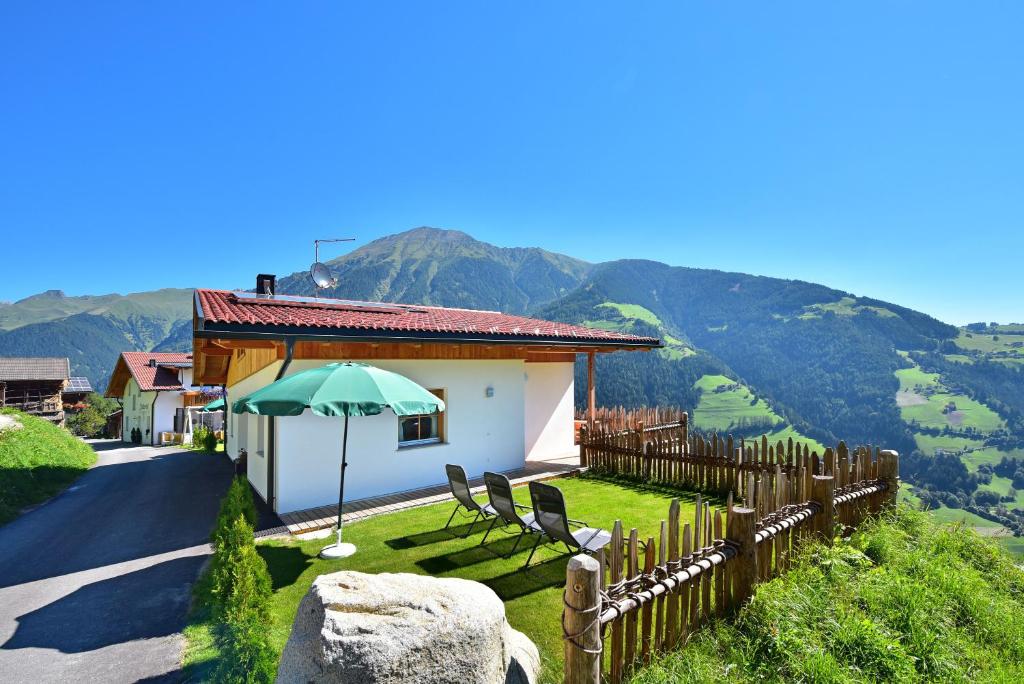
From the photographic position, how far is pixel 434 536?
20.7ft

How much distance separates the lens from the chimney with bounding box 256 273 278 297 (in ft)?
35.6

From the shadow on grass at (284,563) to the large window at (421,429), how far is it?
315 centimetres

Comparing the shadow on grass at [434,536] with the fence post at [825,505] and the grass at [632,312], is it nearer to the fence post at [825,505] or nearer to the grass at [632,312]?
the fence post at [825,505]

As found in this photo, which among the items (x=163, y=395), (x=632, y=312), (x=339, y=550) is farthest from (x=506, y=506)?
(x=632, y=312)

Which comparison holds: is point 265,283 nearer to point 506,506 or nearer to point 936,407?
point 506,506

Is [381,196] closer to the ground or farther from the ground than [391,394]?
farther from the ground

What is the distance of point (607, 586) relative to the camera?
9.93 feet

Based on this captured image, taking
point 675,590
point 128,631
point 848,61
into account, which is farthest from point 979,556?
point 848,61

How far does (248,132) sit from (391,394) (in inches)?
916

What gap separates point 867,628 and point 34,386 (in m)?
50.4

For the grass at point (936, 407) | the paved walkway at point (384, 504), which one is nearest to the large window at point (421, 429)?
the paved walkway at point (384, 504)

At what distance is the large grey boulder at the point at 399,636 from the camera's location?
2.43 meters

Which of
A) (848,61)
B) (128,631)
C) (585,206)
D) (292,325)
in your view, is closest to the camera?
(128,631)

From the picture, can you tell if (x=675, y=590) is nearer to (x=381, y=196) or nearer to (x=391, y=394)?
(x=391, y=394)
